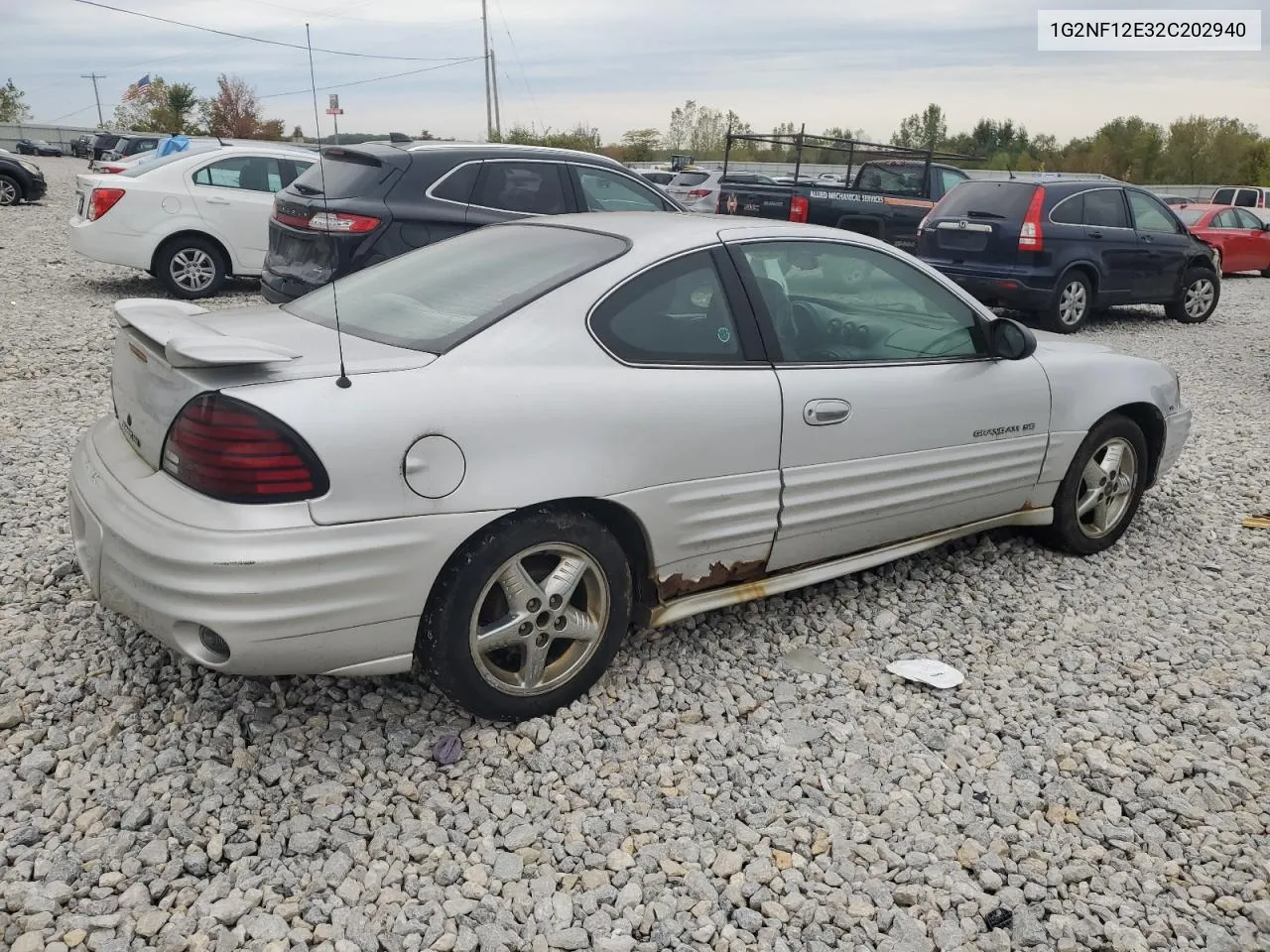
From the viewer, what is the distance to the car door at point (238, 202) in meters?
10.7

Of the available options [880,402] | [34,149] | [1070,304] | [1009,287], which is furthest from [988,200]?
[34,149]

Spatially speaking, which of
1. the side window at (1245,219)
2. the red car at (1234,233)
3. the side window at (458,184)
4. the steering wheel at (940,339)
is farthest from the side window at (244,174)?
the side window at (1245,219)

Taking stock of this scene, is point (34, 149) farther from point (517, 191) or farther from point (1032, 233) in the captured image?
point (1032, 233)

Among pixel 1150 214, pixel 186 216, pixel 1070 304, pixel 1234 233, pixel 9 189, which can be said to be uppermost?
pixel 9 189

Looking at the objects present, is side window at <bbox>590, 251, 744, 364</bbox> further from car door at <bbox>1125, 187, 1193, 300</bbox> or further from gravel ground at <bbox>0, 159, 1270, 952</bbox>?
car door at <bbox>1125, 187, 1193, 300</bbox>

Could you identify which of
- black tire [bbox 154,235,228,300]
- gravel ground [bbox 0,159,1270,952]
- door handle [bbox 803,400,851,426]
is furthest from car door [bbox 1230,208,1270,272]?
door handle [bbox 803,400,851,426]

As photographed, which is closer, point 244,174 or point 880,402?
point 880,402

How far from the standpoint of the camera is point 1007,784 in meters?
3.16

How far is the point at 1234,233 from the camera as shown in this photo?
1911 centimetres

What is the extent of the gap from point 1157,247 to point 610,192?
7.16 m

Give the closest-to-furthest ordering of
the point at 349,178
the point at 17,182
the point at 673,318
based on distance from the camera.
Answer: the point at 673,318 < the point at 349,178 < the point at 17,182

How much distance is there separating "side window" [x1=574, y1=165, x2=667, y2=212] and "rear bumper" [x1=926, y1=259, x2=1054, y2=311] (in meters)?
3.83

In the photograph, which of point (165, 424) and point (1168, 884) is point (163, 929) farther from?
point (1168, 884)

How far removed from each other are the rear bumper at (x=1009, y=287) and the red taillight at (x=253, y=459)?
30.8 feet
